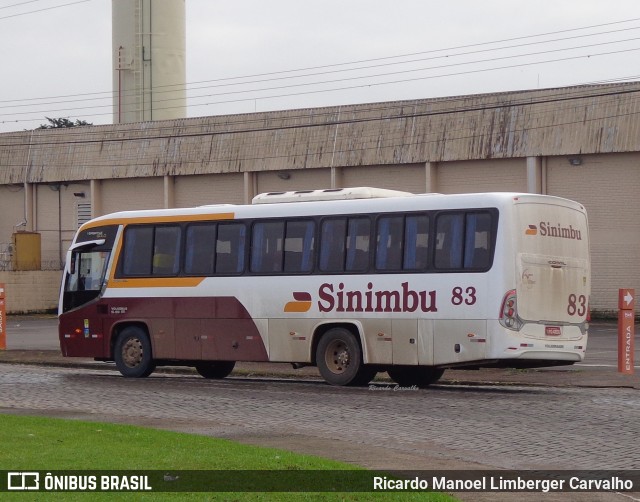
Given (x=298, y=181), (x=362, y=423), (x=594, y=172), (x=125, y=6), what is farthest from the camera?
(x=125, y=6)

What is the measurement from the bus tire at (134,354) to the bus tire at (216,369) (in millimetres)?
1104

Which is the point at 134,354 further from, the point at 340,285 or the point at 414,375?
the point at 414,375

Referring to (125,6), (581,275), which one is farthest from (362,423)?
(125,6)

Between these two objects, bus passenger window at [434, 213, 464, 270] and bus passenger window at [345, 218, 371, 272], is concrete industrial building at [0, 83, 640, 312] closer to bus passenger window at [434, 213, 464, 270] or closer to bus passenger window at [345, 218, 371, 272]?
bus passenger window at [345, 218, 371, 272]

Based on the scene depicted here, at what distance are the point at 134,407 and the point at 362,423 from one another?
4.02 metres

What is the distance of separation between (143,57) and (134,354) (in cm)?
4379

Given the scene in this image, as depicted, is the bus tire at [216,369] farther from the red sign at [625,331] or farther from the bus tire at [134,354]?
the red sign at [625,331]

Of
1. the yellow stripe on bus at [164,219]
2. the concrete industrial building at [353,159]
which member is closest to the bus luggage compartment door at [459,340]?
the yellow stripe on bus at [164,219]

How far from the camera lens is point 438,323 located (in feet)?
70.9

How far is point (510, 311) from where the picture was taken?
20.9 m

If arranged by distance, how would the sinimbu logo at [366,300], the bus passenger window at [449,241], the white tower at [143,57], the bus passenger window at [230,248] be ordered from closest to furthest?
1. the bus passenger window at [449,241]
2. the sinimbu logo at [366,300]
3. the bus passenger window at [230,248]
4. the white tower at [143,57]

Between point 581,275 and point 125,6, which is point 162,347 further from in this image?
point 125,6

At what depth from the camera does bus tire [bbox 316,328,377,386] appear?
74.2 ft

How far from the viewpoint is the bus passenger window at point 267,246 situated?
23828mm
